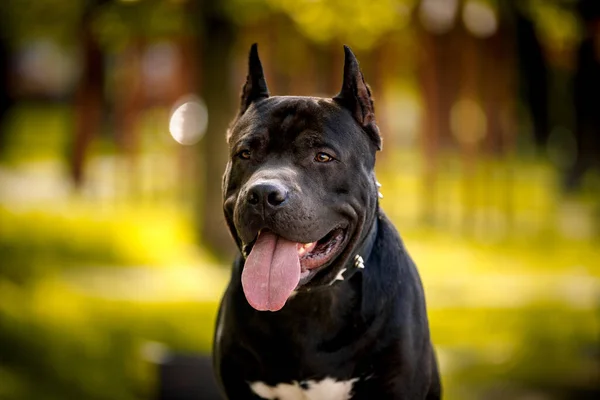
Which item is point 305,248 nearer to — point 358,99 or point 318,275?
point 318,275

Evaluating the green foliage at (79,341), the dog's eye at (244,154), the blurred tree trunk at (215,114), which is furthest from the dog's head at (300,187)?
the blurred tree trunk at (215,114)

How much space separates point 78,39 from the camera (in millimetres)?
12086

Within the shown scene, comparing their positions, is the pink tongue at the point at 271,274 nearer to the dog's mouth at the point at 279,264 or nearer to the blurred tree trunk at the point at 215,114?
the dog's mouth at the point at 279,264

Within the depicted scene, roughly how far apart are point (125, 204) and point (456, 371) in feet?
24.9

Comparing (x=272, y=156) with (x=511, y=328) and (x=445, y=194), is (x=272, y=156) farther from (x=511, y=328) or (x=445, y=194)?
(x=445, y=194)

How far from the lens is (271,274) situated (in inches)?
123

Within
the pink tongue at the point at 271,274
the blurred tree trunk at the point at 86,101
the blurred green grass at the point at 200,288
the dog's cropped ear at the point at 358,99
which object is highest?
the dog's cropped ear at the point at 358,99

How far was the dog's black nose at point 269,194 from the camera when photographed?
119 inches

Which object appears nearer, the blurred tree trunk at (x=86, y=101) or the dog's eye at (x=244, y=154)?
the dog's eye at (x=244, y=154)

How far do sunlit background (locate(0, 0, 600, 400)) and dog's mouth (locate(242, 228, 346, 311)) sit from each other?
2374mm

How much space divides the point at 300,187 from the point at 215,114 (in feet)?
22.7

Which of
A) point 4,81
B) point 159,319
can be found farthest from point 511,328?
point 4,81

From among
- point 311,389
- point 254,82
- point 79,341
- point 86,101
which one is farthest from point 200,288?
point 311,389

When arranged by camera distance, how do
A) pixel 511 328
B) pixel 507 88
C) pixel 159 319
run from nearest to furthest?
1. pixel 159 319
2. pixel 511 328
3. pixel 507 88
